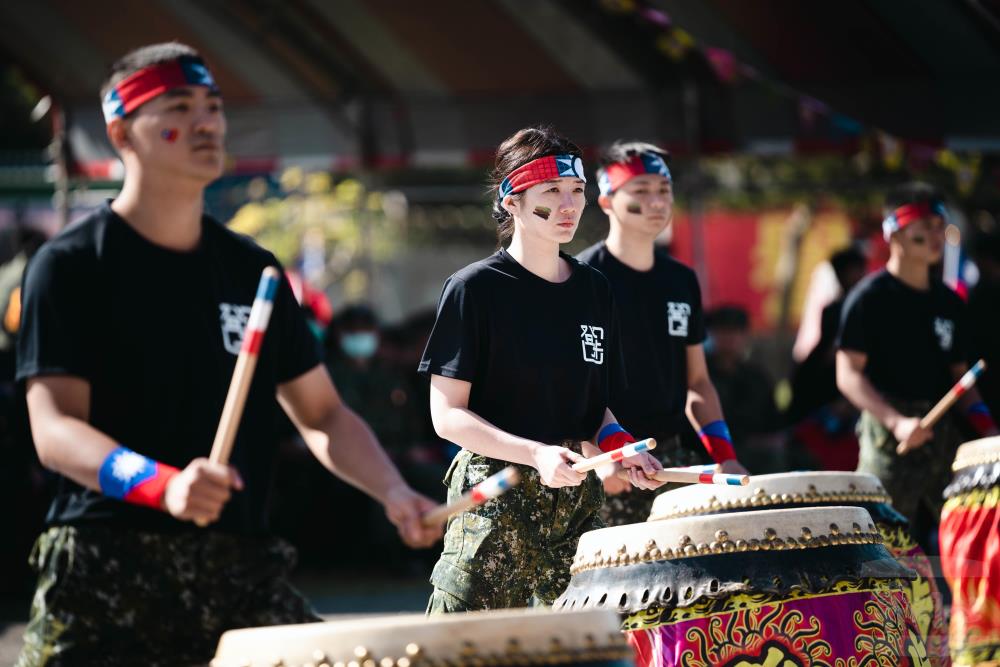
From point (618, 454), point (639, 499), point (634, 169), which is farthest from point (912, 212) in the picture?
point (618, 454)

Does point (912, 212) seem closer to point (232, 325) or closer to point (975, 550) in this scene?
point (975, 550)

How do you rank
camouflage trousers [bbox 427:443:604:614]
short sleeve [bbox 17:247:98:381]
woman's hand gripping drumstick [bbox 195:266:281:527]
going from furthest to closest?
camouflage trousers [bbox 427:443:604:614] < short sleeve [bbox 17:247:98:381] < woman's hand gripping drumstick [bbox 195:266:281:527]

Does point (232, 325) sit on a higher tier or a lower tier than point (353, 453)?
higher

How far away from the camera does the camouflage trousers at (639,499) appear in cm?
593

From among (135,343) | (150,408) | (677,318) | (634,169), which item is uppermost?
(634,169)

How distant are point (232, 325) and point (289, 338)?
0.28 meters

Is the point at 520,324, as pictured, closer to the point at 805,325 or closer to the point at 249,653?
the point at 249,653

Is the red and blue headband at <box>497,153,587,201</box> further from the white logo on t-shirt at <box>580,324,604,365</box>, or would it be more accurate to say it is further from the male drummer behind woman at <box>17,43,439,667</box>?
the male drummer behind woman at <box>17,43,439,667</box>

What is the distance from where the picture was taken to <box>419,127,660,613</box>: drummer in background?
14.7 ft

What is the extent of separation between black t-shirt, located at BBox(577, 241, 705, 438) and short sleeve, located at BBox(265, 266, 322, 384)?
1.92 meters

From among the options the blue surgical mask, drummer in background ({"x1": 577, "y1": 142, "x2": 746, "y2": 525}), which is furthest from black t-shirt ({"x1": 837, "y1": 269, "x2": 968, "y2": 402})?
the blue surgical mask

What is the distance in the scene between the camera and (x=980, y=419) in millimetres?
7426

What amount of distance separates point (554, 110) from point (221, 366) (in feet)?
24.3

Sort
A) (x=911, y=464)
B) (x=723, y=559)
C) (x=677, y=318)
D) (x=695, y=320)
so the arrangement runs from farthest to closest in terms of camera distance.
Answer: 1. (x=911, y=464)
2. (x=695, y=320)
3. (x=677, y=318)
4. (x=723, y=559)
